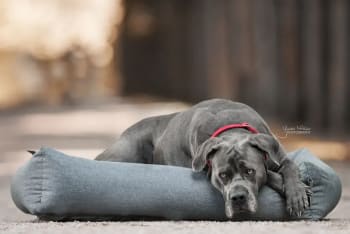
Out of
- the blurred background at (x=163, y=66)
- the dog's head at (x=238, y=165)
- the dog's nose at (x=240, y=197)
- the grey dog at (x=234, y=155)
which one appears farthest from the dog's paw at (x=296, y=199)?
the blurred background at (x=163, y=66)

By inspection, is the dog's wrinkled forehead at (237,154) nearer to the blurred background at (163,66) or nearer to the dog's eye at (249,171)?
the dog's eye at (249,171)

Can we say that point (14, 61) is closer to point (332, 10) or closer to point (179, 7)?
point (179, 7)

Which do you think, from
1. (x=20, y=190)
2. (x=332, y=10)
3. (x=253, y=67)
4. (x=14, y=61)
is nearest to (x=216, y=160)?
(x=20, y=190)

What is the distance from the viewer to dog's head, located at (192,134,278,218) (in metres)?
5.46

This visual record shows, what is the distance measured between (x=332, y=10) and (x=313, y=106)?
1.34 metres

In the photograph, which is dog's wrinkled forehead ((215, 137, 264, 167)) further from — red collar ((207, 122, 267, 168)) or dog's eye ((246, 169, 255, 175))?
red collar ((207, 122, 267, 168))

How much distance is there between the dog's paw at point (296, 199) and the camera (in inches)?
223

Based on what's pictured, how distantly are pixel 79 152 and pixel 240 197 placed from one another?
6188mm

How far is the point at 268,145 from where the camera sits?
18.6ft

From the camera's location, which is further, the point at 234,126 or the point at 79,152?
the point at 79,152

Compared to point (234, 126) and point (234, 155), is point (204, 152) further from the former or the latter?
point (234, 126)

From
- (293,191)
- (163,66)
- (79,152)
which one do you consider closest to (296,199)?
(293,191)

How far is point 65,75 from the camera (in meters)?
27.1

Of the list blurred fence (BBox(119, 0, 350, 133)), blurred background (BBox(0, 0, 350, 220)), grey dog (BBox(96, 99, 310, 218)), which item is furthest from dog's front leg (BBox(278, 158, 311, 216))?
blurred fence (BBox(119, 0, 350, 133))
